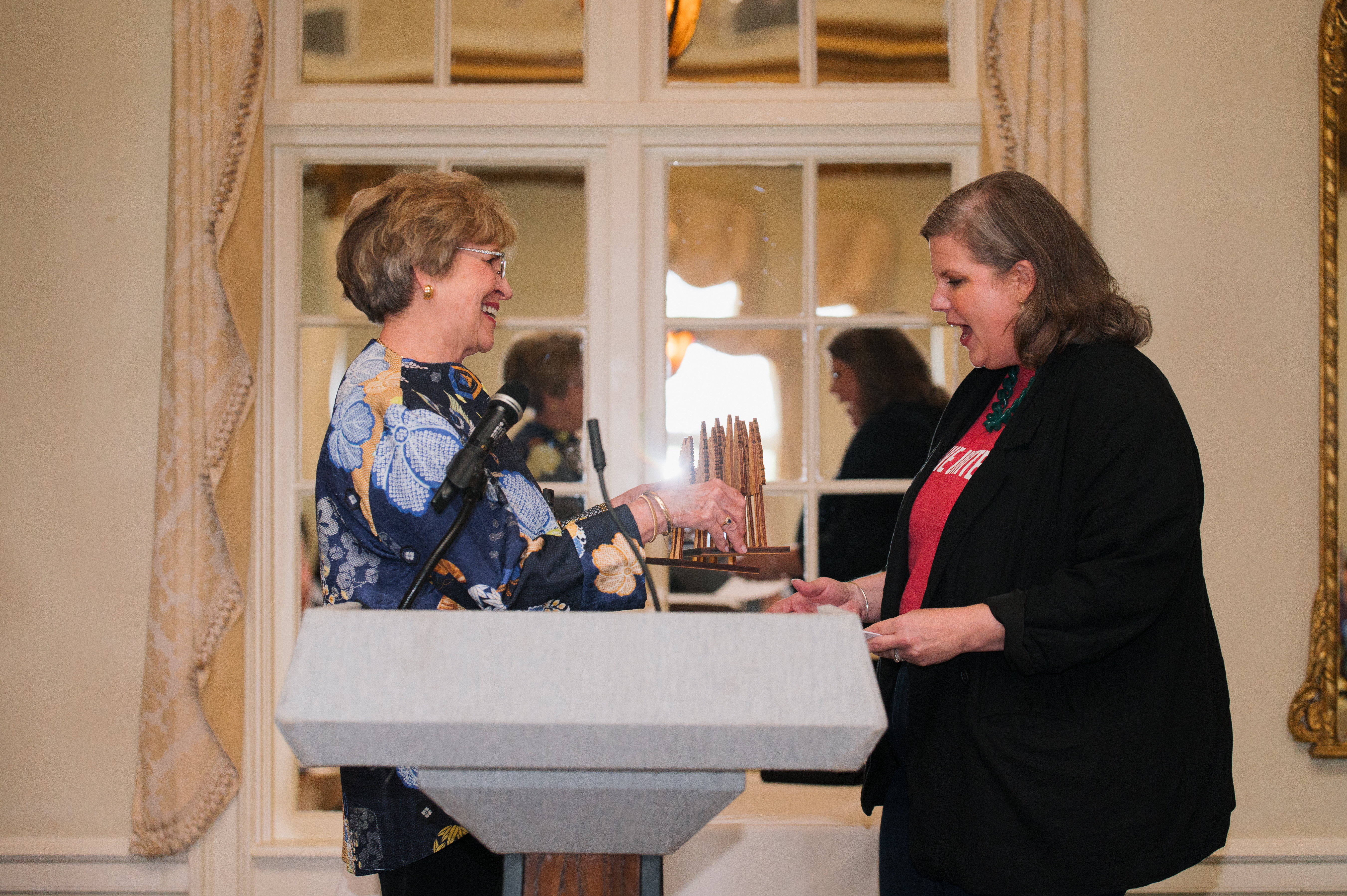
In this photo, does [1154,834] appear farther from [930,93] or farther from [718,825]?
[930,93]

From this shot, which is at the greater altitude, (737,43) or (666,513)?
(737,43)

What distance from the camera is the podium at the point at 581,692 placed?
2.52ft

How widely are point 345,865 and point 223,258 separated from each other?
1629mm

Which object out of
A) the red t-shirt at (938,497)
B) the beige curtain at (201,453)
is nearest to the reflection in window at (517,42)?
the beige curtain at (201,453)

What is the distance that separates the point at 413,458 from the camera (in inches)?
46.4

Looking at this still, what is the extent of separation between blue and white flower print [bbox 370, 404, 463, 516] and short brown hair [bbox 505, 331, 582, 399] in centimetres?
148

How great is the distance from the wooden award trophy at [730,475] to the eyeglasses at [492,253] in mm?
374

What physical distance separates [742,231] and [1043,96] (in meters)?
0.82

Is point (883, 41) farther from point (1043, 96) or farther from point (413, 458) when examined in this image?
point (413, 458)

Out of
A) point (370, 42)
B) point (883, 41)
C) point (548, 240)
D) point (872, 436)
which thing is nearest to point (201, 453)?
point (548, 240)

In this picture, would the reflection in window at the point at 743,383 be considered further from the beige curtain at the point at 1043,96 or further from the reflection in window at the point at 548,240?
the beige curtain at the point at 1043,96

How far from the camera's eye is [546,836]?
92 cm

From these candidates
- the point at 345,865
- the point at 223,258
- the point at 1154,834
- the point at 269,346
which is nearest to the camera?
the point at 1154,834

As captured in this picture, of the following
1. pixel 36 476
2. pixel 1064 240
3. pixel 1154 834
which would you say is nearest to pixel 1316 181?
pixel 1064 240
